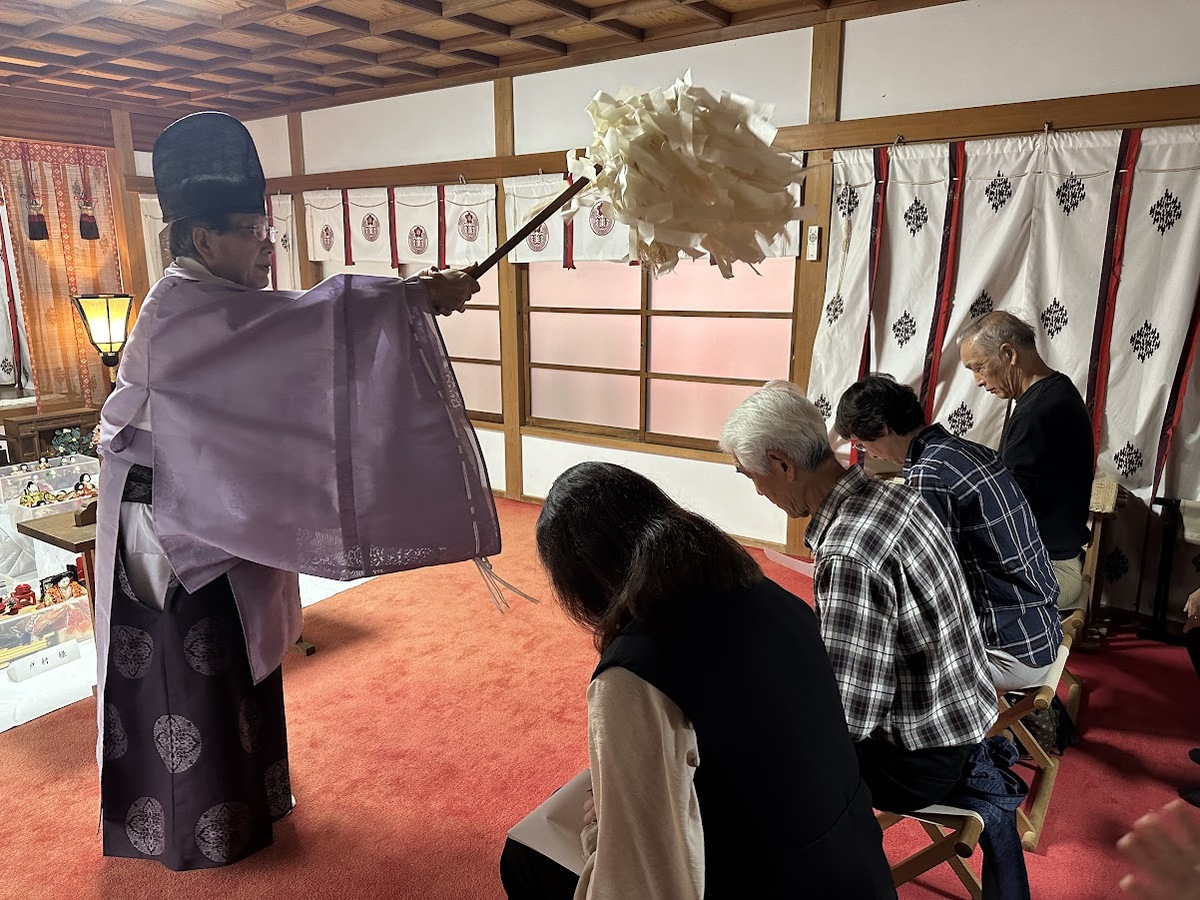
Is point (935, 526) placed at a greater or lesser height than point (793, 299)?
lesser

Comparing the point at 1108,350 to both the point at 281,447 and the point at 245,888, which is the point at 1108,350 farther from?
the point at 245,888

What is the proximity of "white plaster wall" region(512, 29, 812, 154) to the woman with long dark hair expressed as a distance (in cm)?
304

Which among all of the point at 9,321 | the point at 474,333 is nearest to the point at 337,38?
the point at 474,333

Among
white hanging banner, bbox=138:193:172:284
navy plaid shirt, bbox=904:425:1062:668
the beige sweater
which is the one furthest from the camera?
→ white hanging banner, bbox=138:193:172:284

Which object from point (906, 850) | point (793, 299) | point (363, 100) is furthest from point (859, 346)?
→ point (363, 100)

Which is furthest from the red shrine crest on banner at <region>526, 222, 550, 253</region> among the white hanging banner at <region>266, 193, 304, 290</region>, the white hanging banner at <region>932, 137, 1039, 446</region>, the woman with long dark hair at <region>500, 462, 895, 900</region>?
the woman with long dark hair at <region>500, 462, 895, 900</region>

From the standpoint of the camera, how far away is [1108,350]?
11.2 ft

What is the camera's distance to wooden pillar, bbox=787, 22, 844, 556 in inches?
153

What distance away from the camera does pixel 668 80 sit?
4363 mm

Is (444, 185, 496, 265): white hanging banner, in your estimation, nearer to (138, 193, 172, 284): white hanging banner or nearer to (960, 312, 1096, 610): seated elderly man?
(138, 193, 172, 284): white hanging banner

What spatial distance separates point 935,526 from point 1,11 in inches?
190

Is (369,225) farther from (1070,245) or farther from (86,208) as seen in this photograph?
(1070,245)

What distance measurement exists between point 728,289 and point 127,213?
505 centimetres

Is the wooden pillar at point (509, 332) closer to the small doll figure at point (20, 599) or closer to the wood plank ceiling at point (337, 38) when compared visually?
the wood plank ceiling at point (337, 38)
